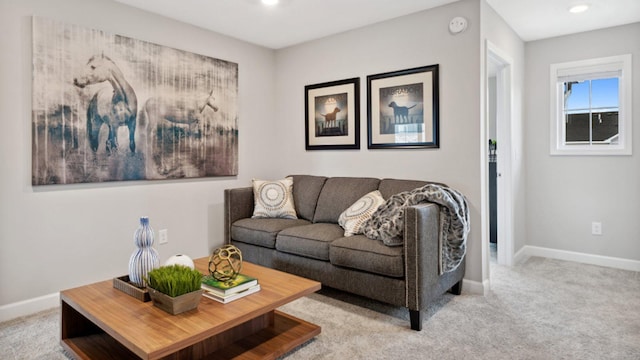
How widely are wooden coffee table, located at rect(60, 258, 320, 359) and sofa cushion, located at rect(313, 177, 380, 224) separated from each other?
3.85 ft

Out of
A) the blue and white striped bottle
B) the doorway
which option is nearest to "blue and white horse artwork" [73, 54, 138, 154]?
the blue and white striped bottle

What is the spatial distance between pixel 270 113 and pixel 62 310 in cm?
289

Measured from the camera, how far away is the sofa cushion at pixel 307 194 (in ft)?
12.1

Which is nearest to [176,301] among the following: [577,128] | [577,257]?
[577,257]

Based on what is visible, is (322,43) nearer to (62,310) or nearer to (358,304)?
(358,304)

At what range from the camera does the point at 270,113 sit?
4438mm

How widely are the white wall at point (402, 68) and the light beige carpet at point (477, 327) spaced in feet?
1.48

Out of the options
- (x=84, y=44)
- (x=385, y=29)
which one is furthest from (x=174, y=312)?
(x=385, y=29)

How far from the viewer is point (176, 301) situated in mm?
1724

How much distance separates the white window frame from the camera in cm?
363

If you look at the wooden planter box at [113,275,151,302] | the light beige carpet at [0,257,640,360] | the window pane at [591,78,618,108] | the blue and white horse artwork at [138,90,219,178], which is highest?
the window pane at [591,78,618,108]

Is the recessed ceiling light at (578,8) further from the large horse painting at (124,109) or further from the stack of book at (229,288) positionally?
the stack of book at (229,288)

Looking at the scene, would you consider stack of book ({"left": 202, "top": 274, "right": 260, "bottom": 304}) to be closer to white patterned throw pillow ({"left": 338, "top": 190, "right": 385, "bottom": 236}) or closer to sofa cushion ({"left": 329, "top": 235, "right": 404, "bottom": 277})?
sofa cushion ({"left": 329, "top": 235, "right": 404, "bottom": 277})

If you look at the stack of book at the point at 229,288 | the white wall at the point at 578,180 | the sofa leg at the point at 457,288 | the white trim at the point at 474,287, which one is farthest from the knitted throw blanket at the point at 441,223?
the white wall at the point at 578,180
